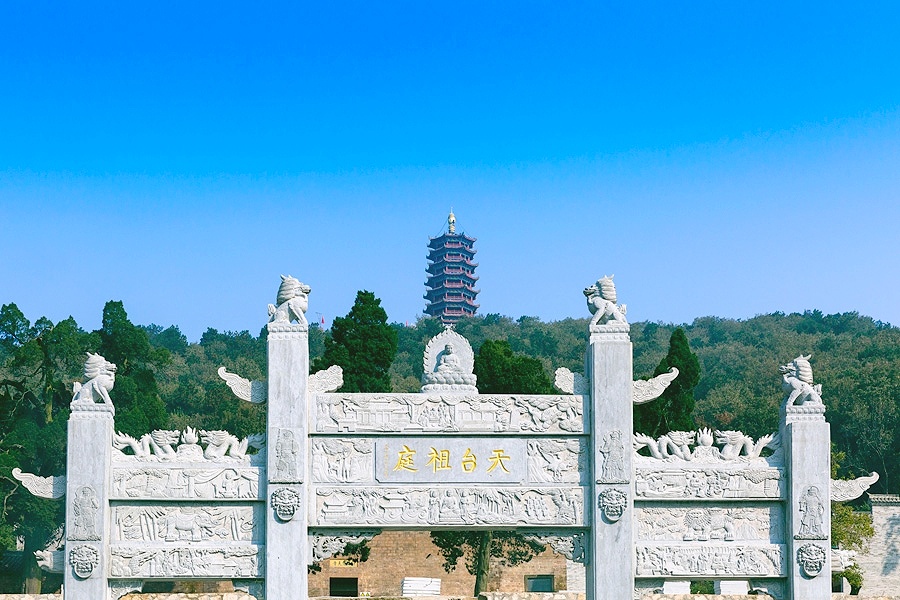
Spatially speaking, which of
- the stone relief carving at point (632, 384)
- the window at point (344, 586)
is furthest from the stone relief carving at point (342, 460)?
the window at point (344, 586)

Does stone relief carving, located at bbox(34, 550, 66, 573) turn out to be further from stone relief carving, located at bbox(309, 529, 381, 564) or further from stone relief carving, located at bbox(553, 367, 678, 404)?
stone relief carving, located at bbox(553, 367, 678, 404)

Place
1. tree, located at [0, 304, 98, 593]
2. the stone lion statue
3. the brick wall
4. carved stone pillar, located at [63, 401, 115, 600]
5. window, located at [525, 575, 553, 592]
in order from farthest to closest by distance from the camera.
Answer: tree, located at [0, 304, 98, 593] < window, located at [525, 575, 553, 592] < the brick wall < the stone lion statue < carved stone pillar, located at [63, 401, 115, 600]

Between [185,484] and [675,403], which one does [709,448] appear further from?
[675,403]

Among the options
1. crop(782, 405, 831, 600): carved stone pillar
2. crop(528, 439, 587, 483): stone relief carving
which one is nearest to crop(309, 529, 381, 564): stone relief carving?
crop(528, 439, 587, 483): stone relief carving

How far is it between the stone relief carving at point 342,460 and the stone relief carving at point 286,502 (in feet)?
0.82

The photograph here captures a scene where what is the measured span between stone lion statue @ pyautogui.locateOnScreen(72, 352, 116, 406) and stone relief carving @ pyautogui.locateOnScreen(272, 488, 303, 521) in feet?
5.23

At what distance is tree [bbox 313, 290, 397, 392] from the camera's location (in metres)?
19.1

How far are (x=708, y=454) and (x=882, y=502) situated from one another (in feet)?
45.6

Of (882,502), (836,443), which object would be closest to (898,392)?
(836,443)

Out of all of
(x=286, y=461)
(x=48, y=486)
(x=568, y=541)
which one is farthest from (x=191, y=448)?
(x=568, y=541)

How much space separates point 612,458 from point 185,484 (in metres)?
3.58

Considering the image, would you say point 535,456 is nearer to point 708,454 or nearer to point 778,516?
point 708,454

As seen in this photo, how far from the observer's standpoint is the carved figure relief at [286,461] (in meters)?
10.2

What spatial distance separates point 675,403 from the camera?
64.2 feet
